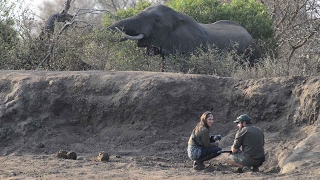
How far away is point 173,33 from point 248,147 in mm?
6863

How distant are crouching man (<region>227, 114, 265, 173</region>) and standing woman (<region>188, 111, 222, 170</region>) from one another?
0.33 metres

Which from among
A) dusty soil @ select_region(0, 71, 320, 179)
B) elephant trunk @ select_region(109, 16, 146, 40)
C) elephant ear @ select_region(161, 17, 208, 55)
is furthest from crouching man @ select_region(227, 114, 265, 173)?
elephant ear @ select_region(161, 17, 208, 55)

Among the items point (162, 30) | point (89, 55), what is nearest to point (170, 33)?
point (162, 30)

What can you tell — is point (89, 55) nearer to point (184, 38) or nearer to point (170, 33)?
point (170, 33)

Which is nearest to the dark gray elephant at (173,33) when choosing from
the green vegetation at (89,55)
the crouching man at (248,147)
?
the green vegetation at (89,55)

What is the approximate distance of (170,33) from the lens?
610 inches

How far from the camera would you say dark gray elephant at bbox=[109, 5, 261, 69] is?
1478 centimetres

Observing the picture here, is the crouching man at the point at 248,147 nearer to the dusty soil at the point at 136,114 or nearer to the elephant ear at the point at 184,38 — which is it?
the dusty soil at the point at 136,114

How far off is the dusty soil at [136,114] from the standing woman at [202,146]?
24 centimetres

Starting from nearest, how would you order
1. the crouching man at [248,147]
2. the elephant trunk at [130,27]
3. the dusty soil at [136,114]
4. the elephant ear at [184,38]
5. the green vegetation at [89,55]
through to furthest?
the crouching man at [248,147] < the dusty soil at [136,114] < the green vegetation at [89,55] < the elephant trunk at [130,27] < the elephant ear at [184,38]

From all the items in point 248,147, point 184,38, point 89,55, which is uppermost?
point 184,38

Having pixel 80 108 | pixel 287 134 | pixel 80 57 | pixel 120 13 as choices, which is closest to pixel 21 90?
pixel 80 108

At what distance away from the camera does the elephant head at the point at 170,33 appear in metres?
14.8

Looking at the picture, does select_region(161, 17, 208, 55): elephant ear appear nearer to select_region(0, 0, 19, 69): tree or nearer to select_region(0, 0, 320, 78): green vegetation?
select_region(0, 0, 320, 78): green vegetation
